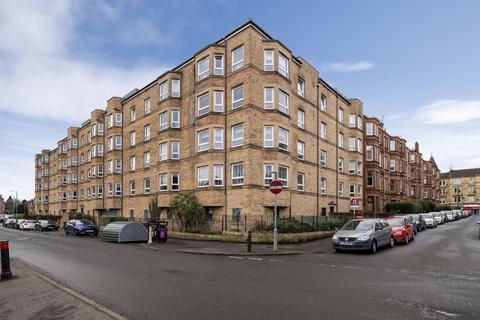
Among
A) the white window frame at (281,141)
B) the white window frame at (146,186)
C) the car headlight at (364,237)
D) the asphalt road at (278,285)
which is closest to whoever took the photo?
the asphalt road at (278,285)

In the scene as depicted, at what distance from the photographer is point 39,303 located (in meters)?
7.33

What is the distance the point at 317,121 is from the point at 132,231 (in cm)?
1917

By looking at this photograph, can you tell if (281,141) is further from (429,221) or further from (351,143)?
(429,221)

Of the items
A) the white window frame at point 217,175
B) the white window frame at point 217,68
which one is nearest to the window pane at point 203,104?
the white window frame at point 217,68

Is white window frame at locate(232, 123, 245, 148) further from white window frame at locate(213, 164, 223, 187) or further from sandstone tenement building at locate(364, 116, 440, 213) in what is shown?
sandstone tenement building at locate(364, 116, 440, 213)

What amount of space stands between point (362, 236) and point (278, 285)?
8108 mm

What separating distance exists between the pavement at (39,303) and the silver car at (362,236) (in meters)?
11.8

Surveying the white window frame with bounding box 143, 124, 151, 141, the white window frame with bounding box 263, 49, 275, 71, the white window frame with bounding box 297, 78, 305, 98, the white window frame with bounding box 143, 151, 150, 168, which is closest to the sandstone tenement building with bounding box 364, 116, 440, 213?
the white window frame with bounding box 297, 78, 305, 98

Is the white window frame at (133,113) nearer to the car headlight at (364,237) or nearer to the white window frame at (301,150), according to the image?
the white window frame at (301,150)

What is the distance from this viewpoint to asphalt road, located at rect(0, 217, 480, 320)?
265 inches

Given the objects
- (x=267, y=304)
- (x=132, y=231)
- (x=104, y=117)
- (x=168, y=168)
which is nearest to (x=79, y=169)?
(x=104, y=117)

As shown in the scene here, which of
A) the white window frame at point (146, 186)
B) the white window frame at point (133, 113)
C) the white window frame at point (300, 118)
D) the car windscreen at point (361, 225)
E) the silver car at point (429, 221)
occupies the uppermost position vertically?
the white window frame at point (133, 113)

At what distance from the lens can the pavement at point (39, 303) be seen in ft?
21.2

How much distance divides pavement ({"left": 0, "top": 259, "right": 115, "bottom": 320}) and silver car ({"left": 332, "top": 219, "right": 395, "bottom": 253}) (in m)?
11.8
